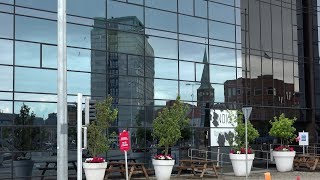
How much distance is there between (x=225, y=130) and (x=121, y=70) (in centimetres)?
823

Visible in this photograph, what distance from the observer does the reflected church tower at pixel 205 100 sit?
97.6 ft

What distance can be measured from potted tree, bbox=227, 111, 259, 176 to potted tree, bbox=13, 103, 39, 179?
370 inches

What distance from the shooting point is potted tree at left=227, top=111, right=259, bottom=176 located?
25.8 meters

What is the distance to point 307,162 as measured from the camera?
29.5 meters

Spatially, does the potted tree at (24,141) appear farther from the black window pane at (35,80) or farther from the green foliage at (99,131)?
the green foliage at (99,131)

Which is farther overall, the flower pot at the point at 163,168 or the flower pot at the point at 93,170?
the flower pot at the point at 163,168

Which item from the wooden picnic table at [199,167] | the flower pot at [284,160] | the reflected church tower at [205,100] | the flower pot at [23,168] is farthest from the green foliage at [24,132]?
the flower pot at [284,160]

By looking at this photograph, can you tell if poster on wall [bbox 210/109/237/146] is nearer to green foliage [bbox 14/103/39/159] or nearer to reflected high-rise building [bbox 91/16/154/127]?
reflected high-rise building [bbox 91/16/154/127]

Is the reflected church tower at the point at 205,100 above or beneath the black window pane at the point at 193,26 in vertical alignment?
beneath

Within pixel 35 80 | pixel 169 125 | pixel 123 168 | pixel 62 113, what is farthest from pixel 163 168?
pixel 62 113

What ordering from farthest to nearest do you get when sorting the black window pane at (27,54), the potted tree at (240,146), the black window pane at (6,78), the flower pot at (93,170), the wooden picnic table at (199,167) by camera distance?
1. the potted tree at (240,146)
2. the wooden picnic table at (199,167)
3. the black window pane at (27,54)
4. the black window pane at (6,78)
5. the flower pot at (93,170)

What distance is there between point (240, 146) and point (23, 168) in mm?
11301

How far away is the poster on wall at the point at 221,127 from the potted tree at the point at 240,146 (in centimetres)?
25

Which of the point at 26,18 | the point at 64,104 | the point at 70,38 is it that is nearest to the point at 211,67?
the point at 70,38
